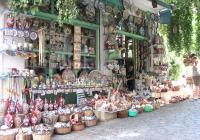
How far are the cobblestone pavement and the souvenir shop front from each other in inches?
13.6

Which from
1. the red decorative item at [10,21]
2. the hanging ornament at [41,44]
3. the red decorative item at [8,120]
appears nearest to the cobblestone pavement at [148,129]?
the red decorative item at [8,120]

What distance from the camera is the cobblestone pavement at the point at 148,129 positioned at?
608 cm

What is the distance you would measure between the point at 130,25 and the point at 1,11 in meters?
5.21

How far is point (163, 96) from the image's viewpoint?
39.0 ft

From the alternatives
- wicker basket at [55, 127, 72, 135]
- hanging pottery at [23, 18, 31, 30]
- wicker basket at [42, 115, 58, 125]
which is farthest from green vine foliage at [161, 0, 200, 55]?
wicker basket at [55, 127, 72, 135]

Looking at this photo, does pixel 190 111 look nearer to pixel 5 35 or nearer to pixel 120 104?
pixel 120 104

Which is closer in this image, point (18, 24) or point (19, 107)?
point (19, 107)

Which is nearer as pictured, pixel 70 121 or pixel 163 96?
pixel 70 121

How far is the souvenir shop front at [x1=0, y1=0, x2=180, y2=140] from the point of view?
6.77m

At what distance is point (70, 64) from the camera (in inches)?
349

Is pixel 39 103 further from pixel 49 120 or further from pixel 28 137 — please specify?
pixel 28 137

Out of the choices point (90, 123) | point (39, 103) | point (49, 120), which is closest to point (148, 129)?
point (90, 123)

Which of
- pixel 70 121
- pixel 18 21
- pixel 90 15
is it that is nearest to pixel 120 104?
pixel 70 121

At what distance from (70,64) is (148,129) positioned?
3.00 m
